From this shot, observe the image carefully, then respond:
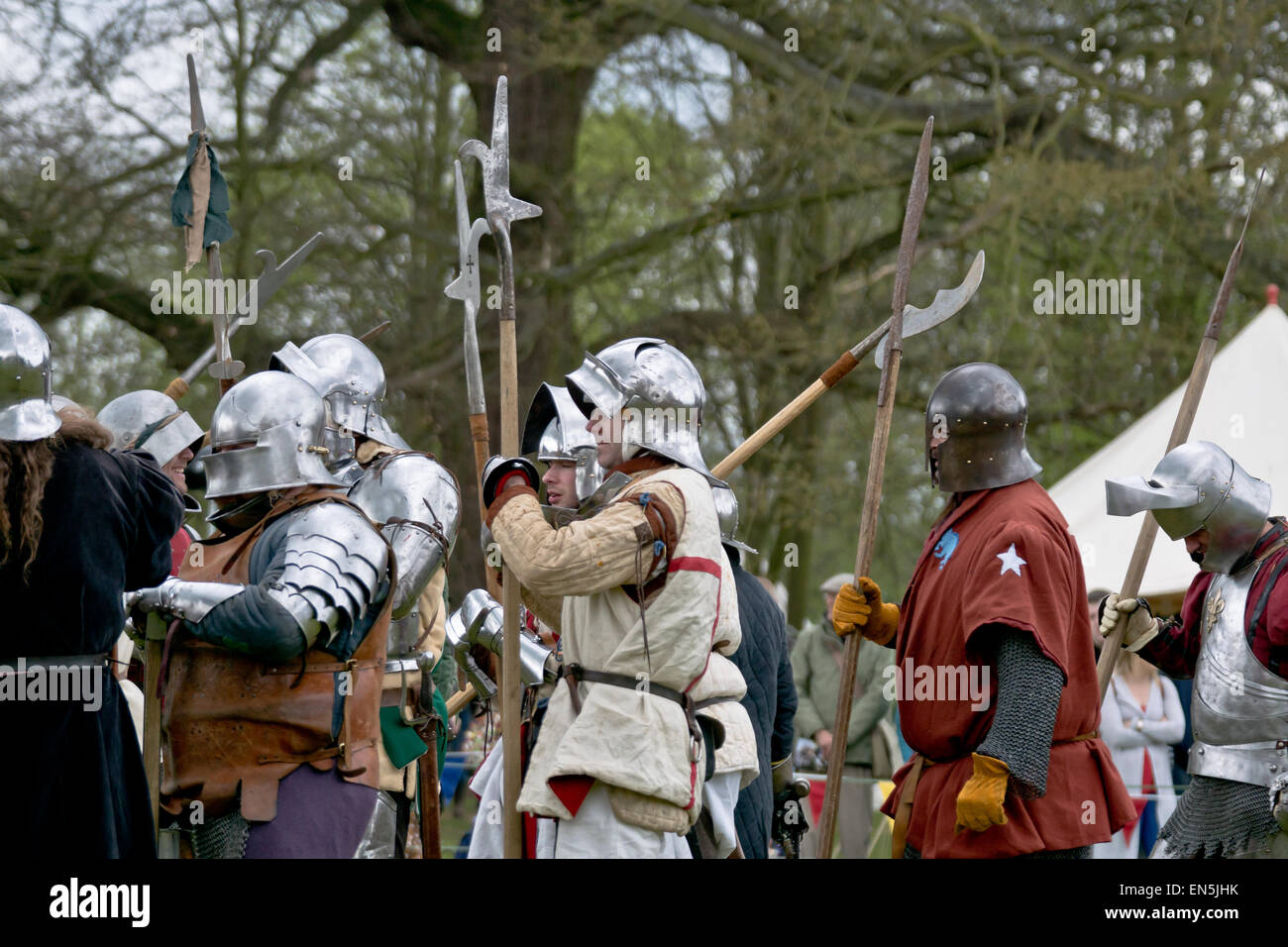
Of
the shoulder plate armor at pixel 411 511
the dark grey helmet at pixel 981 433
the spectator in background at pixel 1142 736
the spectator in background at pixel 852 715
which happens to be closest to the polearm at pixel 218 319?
the shoulder plate armor at pixel 411 511

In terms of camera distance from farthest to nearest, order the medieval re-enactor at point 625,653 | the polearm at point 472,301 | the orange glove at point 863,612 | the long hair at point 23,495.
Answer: the orange glove at point 863,612 < the polearm at point 472,301 < the long hair at point 23,495 < the medieval re-enactor at point 625,653

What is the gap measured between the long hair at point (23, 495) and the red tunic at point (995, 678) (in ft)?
7.05

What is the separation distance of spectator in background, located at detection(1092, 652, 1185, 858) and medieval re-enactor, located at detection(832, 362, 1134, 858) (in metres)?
3.87

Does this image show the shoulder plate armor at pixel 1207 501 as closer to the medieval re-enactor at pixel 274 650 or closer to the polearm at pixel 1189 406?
the polearm at pixel 1189 406

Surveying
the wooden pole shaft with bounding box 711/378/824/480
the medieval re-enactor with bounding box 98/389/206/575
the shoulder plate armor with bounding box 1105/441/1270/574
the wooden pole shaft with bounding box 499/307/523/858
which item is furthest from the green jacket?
the wooden pole shaft with bounding box 499/307/523/858

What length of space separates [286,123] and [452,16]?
1.34m

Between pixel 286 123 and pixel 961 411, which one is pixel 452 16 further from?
pixel 961 411

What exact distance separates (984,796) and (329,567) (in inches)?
65.0

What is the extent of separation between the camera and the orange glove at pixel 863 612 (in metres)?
4.60

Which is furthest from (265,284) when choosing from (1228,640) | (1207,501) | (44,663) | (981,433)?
(1228,640)

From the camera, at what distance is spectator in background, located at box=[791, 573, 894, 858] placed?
8.52 metres

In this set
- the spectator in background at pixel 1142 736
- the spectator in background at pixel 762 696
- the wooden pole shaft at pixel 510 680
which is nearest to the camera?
the wooden pole shaft at pixel 510 680

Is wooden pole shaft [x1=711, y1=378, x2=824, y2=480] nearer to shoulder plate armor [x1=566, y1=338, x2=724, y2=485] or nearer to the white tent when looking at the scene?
shoulder plate armor [x1=566, y1=338, x2=724, y2=485]

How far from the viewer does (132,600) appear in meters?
4.10
